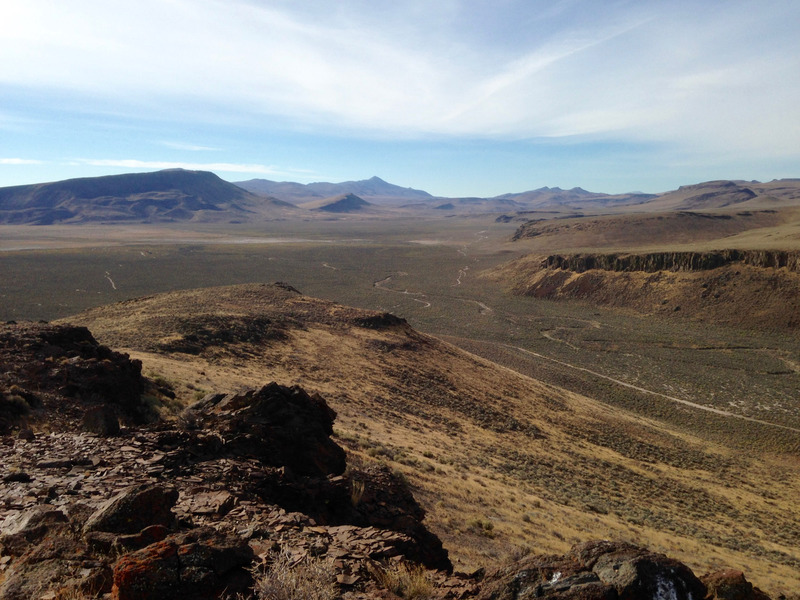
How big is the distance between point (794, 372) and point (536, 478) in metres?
29.6

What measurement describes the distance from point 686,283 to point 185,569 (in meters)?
61.3

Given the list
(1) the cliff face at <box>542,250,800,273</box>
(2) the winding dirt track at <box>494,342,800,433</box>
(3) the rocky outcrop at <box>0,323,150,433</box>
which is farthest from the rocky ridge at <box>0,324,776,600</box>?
(1) the cliff face at <box>542,250,800,273</box>

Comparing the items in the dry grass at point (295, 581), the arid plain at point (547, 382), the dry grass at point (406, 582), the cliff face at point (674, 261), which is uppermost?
the dry grass at point (295, 581)

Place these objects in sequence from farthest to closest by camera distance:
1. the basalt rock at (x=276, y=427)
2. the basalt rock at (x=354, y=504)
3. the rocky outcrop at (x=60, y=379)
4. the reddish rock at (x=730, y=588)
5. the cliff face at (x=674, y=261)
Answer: the cliff face at (x=674, y=261) < the rocky outcrop at (x=60, y=379) < the basalt rock at (x=276, y=427) < the basalt rock at (x=354, y=504) < the reddish rock at (x=730, y=588)

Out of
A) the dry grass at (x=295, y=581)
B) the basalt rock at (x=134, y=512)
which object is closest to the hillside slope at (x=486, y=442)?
the dry grass at (x=295, y=581)

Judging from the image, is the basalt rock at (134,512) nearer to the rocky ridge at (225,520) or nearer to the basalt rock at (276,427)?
the rocky ridge at (225,520)

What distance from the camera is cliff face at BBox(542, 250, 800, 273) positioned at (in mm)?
51750

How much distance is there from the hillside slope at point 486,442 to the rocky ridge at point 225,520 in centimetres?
325

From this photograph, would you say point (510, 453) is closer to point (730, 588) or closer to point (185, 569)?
point (730, 588)

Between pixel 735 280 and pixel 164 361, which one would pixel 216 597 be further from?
pixel 735 280

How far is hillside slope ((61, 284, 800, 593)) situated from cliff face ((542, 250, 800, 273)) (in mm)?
34791

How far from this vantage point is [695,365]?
36.5 metres

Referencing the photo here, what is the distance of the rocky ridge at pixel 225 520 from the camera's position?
4.55 m

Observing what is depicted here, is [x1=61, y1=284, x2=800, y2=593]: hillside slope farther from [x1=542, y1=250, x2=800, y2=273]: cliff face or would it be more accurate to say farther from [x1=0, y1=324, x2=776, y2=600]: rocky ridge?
[x1=542, y1=250, x2=800, y2=273]: cliff face
